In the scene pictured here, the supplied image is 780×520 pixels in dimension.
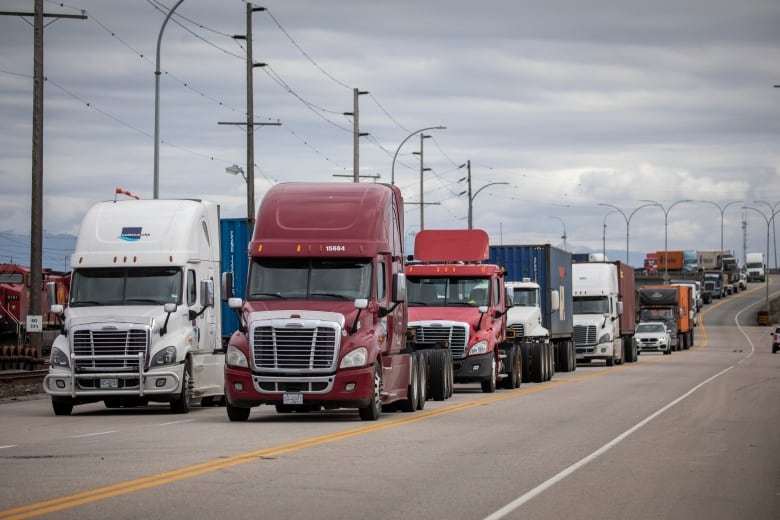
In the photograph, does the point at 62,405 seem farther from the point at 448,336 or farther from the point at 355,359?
the point at 448,336

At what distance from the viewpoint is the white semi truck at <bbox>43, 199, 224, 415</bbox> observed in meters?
24.8

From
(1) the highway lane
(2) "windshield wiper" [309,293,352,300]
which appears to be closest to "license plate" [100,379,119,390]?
(1) the highway lane

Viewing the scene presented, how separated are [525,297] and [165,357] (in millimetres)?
19445

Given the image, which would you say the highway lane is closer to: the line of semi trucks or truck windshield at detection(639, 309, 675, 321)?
the line of semi trucks

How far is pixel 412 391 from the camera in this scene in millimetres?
26344

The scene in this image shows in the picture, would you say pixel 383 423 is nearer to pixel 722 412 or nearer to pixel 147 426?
pixel 147 426

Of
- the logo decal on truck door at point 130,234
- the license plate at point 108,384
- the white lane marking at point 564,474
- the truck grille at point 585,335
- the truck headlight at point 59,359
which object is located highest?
the logo decal on truck door at point 130,234

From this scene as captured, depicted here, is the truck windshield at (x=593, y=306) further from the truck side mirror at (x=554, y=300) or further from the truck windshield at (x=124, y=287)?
the truck windshield at (x=124, y=287)

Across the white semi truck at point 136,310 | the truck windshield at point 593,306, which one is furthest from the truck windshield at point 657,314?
the white semi truck at point 136,310

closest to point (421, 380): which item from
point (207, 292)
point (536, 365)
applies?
point (207, 292)

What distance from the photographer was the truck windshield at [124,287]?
83.3ft

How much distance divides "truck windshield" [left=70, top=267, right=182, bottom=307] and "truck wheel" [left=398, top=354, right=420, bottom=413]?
4.42m

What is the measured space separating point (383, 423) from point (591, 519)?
11.2 meters

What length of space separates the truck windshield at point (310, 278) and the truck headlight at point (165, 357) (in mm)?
2297
